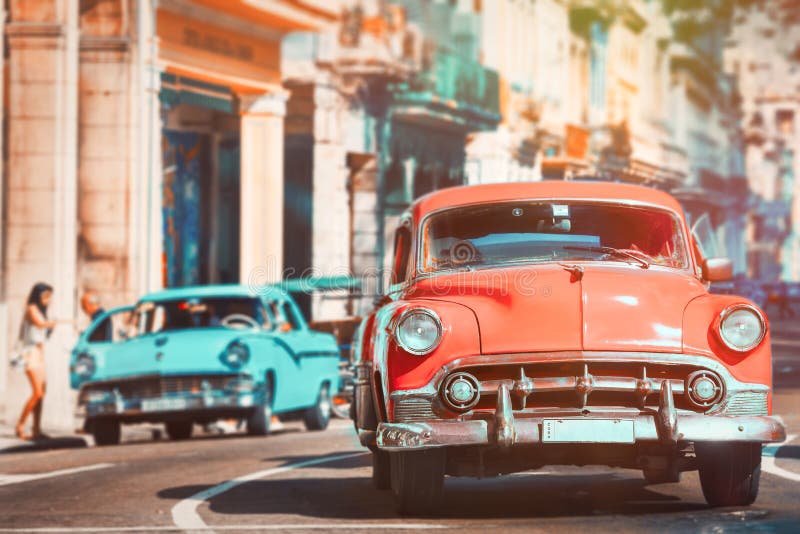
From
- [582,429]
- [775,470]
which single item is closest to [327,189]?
[775,470]

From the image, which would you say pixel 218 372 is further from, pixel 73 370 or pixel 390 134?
pixel 390 134

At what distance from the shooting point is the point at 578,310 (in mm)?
9930

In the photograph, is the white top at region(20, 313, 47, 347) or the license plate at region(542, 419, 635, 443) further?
the white top at region(20, 313, 47, 347)

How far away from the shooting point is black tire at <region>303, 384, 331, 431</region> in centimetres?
2030

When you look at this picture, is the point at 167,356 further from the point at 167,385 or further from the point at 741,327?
the point at 741,327

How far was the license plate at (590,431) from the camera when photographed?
954 centimetres

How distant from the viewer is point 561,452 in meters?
9.91

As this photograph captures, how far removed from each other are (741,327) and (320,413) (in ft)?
35.5

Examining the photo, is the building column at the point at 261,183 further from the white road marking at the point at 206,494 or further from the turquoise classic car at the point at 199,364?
the white road marking at the point at 206,494

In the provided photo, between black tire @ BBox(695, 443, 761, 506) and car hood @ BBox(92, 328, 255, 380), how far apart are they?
29.1 ft

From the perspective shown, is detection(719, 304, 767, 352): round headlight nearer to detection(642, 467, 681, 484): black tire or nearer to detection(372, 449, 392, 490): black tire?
detection(642, 467, 681, 484): black tire

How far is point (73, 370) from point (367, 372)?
26.7ft

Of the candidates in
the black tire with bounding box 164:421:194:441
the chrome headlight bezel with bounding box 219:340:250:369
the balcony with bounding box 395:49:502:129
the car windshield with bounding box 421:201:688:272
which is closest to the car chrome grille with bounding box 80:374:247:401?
the chrome headlight bezel with bounding box 219:340:250:369

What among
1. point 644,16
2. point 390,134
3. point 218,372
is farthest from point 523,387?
point 644,16
